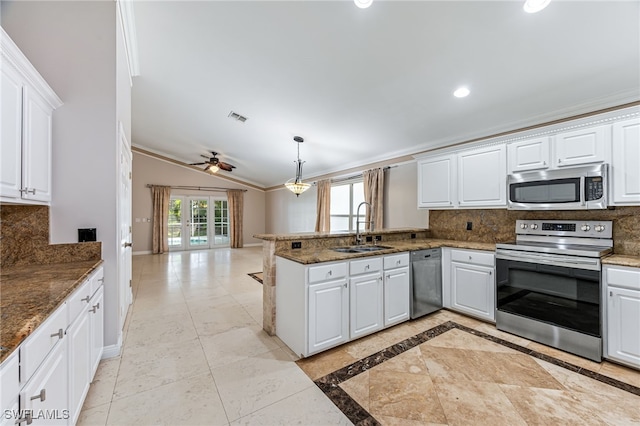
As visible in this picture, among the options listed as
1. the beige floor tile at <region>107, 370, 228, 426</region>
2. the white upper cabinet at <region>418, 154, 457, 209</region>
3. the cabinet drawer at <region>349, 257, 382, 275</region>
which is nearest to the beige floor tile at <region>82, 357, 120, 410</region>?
the beige floor tile at <region>107, 370, 228, 426</region>

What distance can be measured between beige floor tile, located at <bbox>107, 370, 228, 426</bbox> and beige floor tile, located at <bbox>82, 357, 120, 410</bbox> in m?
0.11

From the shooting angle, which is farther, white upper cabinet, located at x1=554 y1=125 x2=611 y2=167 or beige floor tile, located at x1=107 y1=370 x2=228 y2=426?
white upper cabinet, located at x1=554 y1=125 x2=611 y2=167

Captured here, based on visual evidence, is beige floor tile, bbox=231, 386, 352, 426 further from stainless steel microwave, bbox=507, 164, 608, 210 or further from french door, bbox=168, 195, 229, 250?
french door, bbox=168, 195, 229, 250

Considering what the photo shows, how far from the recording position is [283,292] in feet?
8.48

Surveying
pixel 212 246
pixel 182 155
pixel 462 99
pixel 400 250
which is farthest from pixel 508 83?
pixel 212 246

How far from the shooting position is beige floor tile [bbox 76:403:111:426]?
159cm

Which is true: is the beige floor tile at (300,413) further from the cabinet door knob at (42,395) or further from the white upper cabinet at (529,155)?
the white upper cabinet at (529,155)

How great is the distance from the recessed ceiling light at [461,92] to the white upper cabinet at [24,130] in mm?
3556

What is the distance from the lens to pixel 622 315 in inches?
86.1

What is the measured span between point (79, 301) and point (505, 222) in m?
4.31

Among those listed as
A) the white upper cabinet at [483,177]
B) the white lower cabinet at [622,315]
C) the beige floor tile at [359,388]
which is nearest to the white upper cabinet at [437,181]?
the white upper cabinet at [483,177]

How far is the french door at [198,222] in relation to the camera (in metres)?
8.91

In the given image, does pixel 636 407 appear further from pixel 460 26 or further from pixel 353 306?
pixel 460 26

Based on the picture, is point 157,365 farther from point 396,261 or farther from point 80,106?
point 396,261
